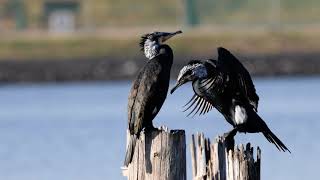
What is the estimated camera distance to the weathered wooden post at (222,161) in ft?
26.9

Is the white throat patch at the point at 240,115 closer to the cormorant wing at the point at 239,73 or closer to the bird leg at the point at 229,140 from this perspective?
the cormorant wing at the point at 239,73

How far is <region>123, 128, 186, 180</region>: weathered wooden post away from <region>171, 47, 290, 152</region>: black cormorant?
1.06 meters

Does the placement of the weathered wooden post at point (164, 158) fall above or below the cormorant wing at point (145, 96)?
below

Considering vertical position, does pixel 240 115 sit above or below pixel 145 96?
below

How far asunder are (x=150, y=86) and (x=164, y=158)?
118 centimetres

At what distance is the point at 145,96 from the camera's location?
9.45 m

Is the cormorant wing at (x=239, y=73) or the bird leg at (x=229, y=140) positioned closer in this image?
the bird leg at (x=229, y=140)

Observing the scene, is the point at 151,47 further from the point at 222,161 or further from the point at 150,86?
the point at 222,161

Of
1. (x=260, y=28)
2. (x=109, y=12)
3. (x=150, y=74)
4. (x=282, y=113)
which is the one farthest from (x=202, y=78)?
(x=109, y=12)

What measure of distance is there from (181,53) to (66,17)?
732cm

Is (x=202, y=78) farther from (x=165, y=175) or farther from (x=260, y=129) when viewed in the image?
(x=165, y=175)

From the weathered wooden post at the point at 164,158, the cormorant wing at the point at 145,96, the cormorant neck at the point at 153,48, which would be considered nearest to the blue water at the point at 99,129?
the cormorant neck at the point at 153,48

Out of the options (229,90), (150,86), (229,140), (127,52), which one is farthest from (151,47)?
(127,52)

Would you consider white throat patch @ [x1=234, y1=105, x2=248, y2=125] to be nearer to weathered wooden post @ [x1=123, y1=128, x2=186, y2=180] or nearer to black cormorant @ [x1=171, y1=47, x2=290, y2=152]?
black cormorant @ [x1=171, y1=47, x2=290, y2=152]
